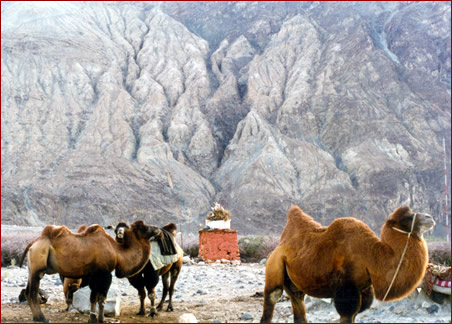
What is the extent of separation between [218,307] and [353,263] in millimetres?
4805

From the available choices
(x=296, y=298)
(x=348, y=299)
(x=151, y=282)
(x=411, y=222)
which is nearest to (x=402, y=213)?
(x=411, y=222)

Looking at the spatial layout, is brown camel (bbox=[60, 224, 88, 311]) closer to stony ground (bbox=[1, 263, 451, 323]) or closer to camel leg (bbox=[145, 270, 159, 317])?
stony ground (bbox=[1, 263, 451, 323])

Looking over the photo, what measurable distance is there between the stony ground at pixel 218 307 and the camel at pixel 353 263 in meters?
2.56

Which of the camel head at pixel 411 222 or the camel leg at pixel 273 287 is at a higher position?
the camel head at pixel 411 222

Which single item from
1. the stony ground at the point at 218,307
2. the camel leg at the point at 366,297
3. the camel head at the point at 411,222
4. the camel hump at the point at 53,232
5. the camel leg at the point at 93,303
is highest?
the camel head at the point at 411,222

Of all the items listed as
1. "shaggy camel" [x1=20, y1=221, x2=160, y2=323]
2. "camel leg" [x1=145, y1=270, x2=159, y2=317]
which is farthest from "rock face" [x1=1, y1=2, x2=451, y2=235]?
"shaggy camel" [x1=20, y1=221, x2=160, y2=323]

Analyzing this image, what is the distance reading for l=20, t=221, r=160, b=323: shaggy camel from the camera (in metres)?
6.38

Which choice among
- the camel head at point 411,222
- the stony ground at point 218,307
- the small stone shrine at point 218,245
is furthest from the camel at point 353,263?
the small stone shrine at point 218,245

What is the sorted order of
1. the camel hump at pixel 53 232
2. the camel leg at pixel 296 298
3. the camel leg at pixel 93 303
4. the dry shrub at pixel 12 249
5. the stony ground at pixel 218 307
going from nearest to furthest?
the camel leg at pixel 296 298
the camel hump at pixel 53 232
the camel leg at pixel 93 303
the stony ground at pixel 218 307
the dry shrub at pixel 12 249

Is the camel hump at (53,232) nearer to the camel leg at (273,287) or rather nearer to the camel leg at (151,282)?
the camel leg at (151,282)

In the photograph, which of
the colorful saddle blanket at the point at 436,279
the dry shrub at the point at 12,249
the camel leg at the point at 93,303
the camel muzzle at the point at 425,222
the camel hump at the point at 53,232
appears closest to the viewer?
the camel muzzle at the point at 425,222

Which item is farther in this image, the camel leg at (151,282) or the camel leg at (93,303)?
the camel leg at (151,282)

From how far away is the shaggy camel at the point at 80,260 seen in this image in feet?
20.9

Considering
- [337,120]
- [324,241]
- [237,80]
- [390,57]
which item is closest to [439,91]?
[390,57]
